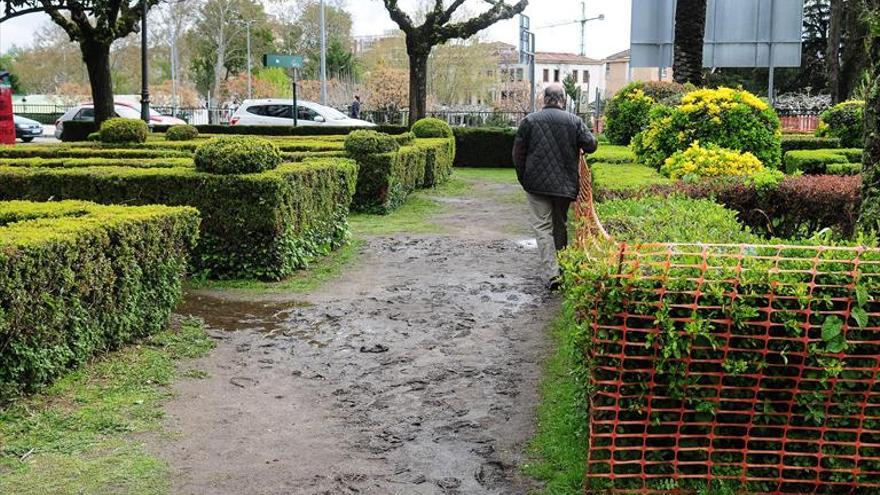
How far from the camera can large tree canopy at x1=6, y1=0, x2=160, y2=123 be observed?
23.4 meters

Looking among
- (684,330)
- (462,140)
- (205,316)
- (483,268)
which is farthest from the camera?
(462,140)

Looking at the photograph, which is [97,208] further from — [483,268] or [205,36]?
[205,36]

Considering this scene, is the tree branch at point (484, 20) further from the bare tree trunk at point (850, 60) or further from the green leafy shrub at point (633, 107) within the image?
the bare tree trunk at point (850, 60)

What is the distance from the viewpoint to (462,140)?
26516 mm

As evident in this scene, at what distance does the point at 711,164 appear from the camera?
9.76m

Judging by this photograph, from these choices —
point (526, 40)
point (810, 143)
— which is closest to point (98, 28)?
point (526, 40)

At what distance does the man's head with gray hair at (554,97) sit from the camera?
8797mm

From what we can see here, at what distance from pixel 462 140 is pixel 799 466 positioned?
23.1 meters

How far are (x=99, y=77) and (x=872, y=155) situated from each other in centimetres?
2314

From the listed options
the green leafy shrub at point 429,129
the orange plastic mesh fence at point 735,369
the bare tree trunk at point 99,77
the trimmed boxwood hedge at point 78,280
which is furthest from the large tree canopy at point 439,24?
the orange plastic mesh fence at point 735,369

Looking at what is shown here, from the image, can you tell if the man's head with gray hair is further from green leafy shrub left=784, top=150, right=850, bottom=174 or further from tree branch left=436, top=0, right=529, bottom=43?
tree branch left=436, top=0, right=529, bottom=43

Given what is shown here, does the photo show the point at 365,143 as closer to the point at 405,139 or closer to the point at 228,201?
the point at 405,139

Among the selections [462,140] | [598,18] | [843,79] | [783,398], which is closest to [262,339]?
[783,398]

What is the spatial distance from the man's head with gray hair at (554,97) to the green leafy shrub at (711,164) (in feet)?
5.51
